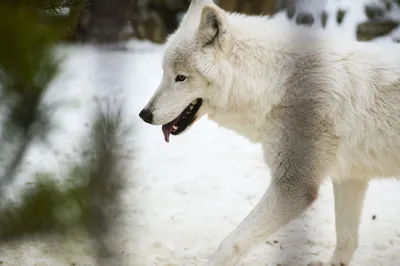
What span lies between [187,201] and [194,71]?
1.77 metres

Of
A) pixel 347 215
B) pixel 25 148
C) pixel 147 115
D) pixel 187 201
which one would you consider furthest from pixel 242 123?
pixel 187 201

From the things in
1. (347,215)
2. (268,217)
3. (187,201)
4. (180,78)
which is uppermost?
(180,78)

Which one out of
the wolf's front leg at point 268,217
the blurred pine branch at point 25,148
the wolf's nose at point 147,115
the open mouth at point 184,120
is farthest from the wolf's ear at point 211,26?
the blurred pine branch at point 25,148

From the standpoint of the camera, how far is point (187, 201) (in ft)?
16.3

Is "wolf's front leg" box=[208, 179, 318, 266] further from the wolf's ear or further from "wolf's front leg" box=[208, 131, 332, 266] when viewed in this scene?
the wolf's ear

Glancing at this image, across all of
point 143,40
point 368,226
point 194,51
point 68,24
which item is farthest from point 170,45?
point 143,40

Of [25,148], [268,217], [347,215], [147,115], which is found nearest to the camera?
[25,148]

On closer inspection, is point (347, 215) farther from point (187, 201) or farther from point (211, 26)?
point (187, 201)

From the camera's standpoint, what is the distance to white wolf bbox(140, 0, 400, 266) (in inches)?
128

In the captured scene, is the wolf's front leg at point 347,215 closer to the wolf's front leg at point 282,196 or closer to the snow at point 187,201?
the snow at point 187,201

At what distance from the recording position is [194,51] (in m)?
3.44

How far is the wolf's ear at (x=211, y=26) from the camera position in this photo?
10.9ft

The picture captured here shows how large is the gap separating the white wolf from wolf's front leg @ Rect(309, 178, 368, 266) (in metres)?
0.17

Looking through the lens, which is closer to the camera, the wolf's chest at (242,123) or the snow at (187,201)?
the wolf's chest at (242,123)
